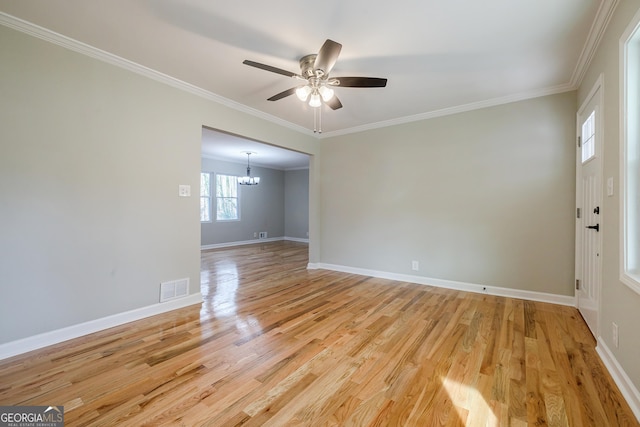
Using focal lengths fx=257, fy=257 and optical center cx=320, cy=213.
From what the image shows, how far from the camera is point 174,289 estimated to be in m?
3.02

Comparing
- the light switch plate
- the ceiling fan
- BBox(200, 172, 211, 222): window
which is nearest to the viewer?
the ceiling fan

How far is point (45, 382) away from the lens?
1723mm

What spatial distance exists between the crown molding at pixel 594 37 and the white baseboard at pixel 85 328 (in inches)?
181

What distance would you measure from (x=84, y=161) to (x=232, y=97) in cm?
181

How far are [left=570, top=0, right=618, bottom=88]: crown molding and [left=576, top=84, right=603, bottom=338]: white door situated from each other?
1.17 ft

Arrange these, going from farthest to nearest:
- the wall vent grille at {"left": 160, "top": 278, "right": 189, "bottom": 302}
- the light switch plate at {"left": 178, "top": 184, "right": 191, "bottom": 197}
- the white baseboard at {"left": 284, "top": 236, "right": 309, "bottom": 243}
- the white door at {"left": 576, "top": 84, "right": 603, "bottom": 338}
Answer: the white baseboard at {"left": 284, "top": 236, "right": 309, "bottom": 243} → the light switch plate at {"left": 178, "top": 184, "right": 191, "bottom": 197} → the wall vent grille at {"left": 160, "top": 278, "right": 189, "bottom": 302} → the white door at {"left": 576, "top": 84, "right": 603, "bottom": 338}

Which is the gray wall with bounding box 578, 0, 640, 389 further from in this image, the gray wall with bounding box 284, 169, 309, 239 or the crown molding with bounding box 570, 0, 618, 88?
the gray wall with bounding box 284, 169, 309, 239

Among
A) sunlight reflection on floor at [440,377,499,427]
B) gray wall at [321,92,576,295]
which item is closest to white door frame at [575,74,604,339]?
gray wall at [321,92,576,295]

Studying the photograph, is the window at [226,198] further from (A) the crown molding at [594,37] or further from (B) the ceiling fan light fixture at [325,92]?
(A) the crown molding at [594,37]

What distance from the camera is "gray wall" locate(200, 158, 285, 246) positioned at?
7.48 m

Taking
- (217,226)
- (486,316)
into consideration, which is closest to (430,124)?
(486,316)

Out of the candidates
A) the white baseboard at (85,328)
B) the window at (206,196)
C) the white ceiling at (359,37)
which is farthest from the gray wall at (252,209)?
the white ceiling at (359,37)

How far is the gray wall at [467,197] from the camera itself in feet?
10.3

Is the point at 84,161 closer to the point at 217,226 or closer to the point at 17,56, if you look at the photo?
the point at 17,56
